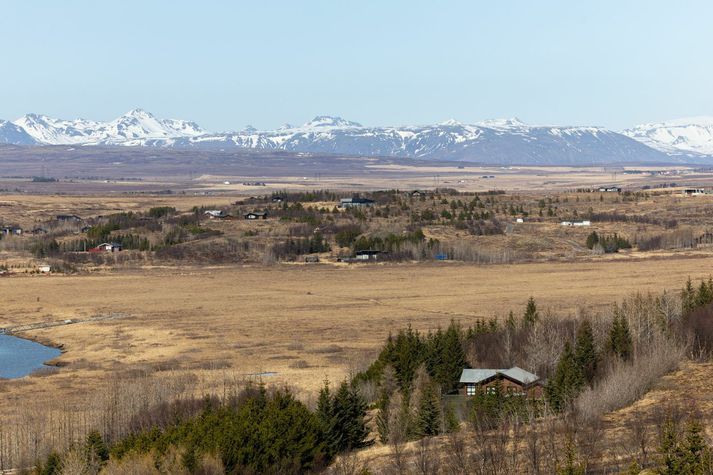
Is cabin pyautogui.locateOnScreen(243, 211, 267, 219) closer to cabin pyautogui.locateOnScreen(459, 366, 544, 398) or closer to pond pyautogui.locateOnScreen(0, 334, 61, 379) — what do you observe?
pond pyautogui.locateOnScreen(0, 334, 61, 379)

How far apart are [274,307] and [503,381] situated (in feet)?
152

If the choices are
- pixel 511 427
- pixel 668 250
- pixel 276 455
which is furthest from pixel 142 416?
pixel 668 250

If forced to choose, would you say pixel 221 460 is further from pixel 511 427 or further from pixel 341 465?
pixel 511 427

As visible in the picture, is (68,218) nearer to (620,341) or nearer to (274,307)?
(274,307)

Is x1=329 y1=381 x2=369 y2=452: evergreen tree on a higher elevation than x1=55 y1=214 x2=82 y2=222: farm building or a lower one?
higher

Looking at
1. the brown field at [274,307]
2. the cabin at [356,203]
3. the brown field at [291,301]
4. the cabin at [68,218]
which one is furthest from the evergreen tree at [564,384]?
the cabin at [68,218]

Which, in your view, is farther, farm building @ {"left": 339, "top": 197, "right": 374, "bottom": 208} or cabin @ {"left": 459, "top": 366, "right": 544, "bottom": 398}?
farm building @ {"left": 339, "top": 197, "right": 374, "bottom": 208}

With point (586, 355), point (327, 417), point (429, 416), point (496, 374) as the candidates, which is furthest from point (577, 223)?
point (327, 417)

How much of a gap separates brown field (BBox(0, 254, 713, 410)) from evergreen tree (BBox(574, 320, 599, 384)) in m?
13.9

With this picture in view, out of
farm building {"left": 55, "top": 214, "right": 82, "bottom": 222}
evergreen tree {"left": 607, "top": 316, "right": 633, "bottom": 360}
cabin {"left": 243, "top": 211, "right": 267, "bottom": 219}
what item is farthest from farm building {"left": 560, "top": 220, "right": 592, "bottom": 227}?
evergreen tree {"left": 607, "top": 316, "right": 633, "bottom": 360}

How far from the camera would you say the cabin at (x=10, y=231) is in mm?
166250

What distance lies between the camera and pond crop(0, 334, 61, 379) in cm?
6794

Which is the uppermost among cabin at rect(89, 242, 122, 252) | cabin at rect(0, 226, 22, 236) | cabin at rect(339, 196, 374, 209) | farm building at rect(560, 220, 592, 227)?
cabin at rect(339, 196, 374, 209)

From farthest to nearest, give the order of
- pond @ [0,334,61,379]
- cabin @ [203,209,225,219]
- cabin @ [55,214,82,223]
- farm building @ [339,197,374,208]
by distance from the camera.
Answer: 1. farm building @ [339,197,374,208]
2. cabin @ [55,214,82,223]
3. cabin @ [203,209,225,219]
4. pond @ [0,334,61,379]
